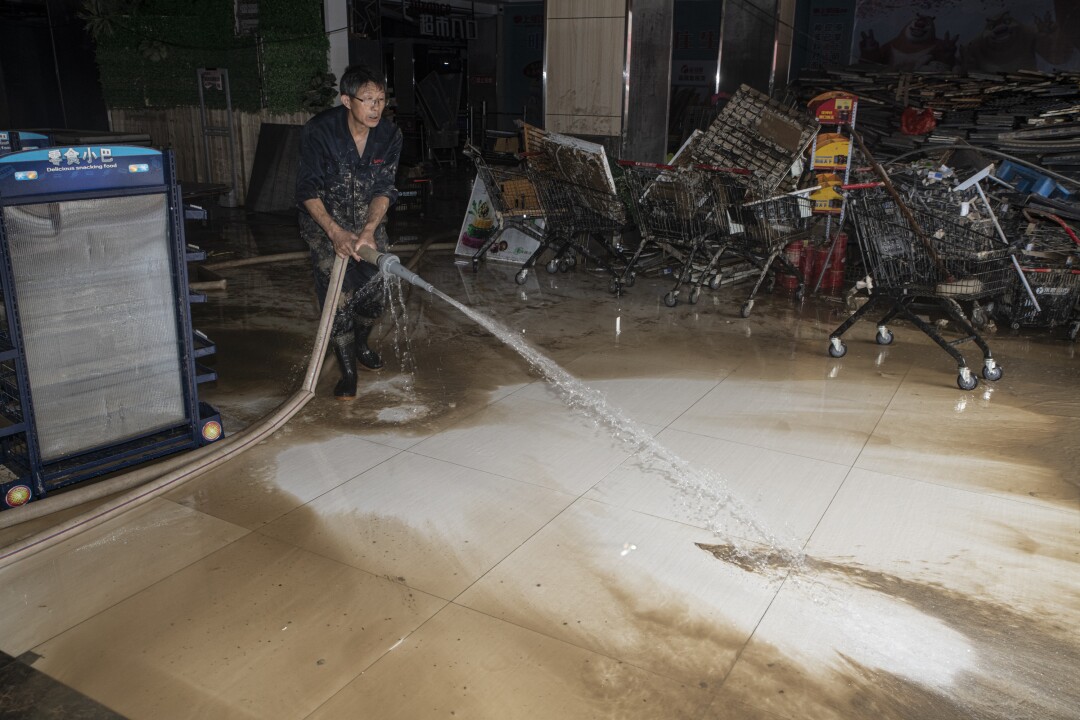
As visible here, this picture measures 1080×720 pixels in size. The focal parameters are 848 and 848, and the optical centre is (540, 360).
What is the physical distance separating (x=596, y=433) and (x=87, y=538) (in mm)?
2546

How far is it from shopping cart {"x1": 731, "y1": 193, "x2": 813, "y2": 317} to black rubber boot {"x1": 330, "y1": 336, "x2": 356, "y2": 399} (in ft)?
11.7

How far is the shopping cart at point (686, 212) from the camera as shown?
25.2ft

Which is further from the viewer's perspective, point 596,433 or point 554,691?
point 596,433

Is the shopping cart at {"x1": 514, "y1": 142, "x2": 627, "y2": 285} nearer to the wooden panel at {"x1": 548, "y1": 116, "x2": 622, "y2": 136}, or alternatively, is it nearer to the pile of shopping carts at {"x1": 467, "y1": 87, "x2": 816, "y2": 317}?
the pile of shopping carts at {"x1": 467, "y1": 87, "x2": 816, "y2": 317}

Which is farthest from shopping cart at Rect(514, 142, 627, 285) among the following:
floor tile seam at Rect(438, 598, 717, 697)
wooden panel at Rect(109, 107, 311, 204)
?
wooden panel at Rect(109, 107, 311, 204)

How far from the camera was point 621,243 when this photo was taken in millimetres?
9953

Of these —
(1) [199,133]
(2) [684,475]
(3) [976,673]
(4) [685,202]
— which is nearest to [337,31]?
(1) [199,133]

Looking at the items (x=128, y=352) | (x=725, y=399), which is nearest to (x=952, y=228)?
(x=725, y=399)

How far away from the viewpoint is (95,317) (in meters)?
3.79

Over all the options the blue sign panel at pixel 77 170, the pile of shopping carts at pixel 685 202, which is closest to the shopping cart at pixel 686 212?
the pile of shopping carts at pixel 685 202

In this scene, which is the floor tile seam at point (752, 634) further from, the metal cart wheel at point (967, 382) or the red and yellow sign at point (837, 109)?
the red and yellow sign at point (837, 109)

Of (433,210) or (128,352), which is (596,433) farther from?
(433,210)

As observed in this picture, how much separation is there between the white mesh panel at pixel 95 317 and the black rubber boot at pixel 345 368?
4.10ft

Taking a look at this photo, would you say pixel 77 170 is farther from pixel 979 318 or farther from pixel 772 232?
pixel 979 318
